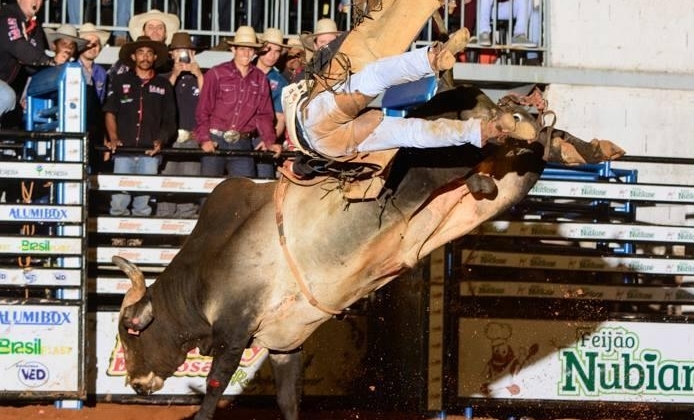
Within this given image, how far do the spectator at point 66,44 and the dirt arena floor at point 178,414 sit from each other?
2896mm

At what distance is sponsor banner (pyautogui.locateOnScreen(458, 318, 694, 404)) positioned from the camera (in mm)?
10172

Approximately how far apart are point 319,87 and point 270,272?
1.33 m

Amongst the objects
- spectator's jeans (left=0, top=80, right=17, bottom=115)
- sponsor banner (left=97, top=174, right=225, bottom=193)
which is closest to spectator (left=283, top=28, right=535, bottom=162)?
sponsor banner (left=97, top=174, right=225, bottom=193)

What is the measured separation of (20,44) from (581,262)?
5.01m

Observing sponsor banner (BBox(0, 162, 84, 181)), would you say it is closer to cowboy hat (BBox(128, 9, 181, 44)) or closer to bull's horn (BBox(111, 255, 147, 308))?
bull's horn (BBox(111, 255, 147, 308))

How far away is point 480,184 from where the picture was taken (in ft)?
23.1

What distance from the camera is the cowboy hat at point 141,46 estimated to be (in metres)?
10.7

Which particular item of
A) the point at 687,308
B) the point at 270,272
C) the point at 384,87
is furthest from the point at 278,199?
the point at 687,308

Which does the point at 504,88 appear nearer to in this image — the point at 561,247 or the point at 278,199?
the point at 561,247

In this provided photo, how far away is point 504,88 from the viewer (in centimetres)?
1305

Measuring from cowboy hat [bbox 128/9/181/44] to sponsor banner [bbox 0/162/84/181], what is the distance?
7.91 ft

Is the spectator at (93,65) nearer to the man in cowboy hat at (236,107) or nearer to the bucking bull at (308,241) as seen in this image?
the man in cowboy hat at (236,107)

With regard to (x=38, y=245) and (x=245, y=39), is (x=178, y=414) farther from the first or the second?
(x=245, y=39)

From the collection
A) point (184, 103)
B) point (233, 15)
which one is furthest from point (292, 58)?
point (233, 15)
